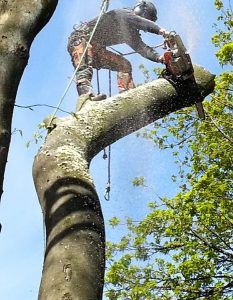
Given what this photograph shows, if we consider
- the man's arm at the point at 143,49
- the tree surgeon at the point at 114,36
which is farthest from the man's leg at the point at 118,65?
the man's arm at the point at 143,49

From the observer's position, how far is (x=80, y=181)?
2.40 m

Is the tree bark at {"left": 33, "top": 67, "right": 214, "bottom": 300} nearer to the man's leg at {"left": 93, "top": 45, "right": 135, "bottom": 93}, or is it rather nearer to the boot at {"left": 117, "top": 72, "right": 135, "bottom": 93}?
the man's leg at {"left": 93, "top": 45, "right": 135, "bottom": 93}

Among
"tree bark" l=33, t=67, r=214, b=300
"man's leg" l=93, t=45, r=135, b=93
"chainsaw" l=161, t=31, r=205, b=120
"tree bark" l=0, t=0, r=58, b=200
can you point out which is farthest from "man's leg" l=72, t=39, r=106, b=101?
"tree bark" l=0, t=0, r=58, b=200

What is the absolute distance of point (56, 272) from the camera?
203cm

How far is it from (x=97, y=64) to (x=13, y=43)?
15.9ft

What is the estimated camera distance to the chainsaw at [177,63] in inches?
138

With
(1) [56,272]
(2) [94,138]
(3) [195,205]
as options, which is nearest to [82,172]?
(2) [94,138]

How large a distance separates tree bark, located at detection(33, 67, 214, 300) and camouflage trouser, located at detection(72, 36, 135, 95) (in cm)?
222

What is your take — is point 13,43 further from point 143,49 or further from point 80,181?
point 143,49

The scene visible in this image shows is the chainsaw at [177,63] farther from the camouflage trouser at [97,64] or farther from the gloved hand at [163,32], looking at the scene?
the camouflage trouser at [97,64]

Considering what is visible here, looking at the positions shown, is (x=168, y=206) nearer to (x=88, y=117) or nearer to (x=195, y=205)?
(x=195, y=205)

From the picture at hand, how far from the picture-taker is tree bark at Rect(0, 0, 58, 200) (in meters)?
1.70

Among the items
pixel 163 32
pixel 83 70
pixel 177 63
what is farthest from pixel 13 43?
pixel 163 32

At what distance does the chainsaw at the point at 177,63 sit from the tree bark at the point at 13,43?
152 centimetres
